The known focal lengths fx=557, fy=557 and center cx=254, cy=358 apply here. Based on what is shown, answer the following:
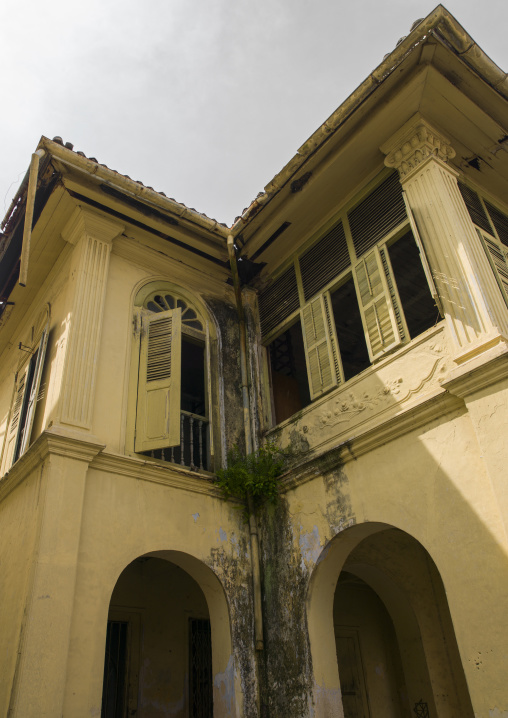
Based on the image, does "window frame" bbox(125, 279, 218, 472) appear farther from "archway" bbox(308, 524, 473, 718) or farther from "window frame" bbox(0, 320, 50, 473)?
"archway" bbox(308, 524, 473, 718)

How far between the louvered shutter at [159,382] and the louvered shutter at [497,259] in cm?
364

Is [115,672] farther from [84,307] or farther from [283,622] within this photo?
[84,307]

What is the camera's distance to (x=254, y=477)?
6363 millimetres

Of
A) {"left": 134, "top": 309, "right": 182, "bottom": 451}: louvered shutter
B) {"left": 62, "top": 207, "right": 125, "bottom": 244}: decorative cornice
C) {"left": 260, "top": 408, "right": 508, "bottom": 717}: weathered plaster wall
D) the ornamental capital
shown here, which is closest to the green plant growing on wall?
{"left": 260, "top": 408, "right": 508, "bottom": 717}: weathered plaster wall

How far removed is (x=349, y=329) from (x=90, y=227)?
4.56m

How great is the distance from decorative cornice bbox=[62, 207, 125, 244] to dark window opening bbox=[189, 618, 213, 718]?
204 inches

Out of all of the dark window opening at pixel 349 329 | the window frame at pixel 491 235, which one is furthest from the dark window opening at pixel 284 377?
the window frame at pixel 491 235

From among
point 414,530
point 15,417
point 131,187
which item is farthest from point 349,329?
point 15,417

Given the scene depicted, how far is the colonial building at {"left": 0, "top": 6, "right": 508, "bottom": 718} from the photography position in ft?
15.2

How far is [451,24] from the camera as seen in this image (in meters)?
5.56

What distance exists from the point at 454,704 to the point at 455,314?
4347mm

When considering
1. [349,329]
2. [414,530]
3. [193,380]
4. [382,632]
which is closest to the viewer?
[414,530]

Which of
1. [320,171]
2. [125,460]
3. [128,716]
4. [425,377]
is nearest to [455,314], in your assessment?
[425,377]

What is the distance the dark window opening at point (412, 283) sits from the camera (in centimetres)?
768
